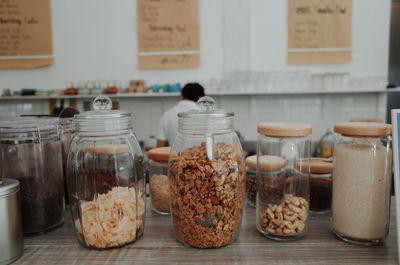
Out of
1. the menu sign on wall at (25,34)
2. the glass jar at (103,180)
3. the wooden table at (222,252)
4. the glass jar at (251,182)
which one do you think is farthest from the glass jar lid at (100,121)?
the menu sign on wall at (25,34)

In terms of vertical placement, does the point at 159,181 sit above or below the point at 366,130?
below

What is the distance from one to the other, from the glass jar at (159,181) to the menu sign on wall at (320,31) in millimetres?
2508

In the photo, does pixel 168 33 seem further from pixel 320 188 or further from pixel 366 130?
pixel 366 130

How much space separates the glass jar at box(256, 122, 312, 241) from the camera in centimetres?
68

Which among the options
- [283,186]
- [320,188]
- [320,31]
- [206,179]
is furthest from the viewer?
[320,31]

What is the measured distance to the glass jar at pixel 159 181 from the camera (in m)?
0.85

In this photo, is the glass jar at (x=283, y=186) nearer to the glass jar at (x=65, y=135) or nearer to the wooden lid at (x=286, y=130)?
the wooden lid at (x=286, y=130)

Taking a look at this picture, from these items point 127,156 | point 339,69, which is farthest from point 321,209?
point 339,69

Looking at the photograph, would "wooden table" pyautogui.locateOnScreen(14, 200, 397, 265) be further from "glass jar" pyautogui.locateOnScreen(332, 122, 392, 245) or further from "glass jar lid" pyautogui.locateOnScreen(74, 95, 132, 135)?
"glass jar lid" pyautogui.locateOnScreen(74, 95, 132, 135)

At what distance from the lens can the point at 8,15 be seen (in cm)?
309

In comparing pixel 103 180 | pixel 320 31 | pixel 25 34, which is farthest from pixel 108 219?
pixel 25 34

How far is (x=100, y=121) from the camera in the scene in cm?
65

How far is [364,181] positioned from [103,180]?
1.69 ft

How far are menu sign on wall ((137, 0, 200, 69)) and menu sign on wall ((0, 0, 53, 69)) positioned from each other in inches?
35.6
